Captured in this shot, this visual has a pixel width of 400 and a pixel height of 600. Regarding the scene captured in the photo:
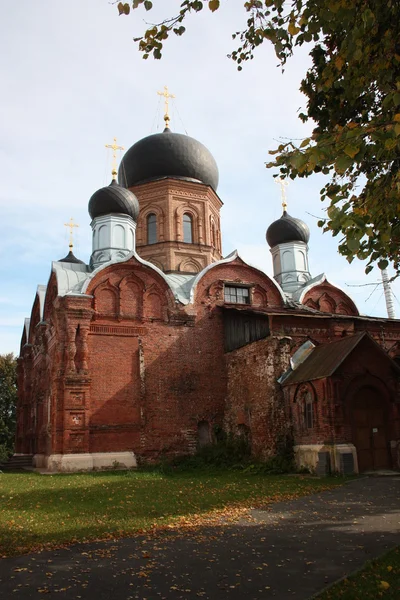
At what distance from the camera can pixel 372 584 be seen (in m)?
4.67

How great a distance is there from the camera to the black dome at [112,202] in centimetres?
2053

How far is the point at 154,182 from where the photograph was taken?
78.2 ft

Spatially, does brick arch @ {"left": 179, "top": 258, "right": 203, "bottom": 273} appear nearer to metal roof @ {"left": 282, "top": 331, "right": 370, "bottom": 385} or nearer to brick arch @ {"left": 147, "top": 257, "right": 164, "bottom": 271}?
brick arch @ {"left": 147, "top": 257, "right": 164, "bottom": 271}

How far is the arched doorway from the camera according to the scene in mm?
14023

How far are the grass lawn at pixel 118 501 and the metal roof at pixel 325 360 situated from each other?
8.77 feet

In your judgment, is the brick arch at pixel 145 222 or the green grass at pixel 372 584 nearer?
the green grass at pixel 372 584

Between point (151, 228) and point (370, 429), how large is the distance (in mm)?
13467

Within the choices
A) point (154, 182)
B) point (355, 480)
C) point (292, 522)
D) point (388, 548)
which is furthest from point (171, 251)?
point (388, 548)

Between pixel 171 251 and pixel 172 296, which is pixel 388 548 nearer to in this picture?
pixel 172 296

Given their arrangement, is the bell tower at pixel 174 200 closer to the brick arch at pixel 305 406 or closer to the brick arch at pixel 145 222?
the brick arch at pixel 145 222

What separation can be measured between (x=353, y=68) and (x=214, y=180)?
19.8 m

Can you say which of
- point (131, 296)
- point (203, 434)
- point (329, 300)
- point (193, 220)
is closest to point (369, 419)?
point (203, 434)

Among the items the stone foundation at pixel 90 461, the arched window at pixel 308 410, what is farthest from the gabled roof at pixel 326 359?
the stone foundation at pixel 90 461

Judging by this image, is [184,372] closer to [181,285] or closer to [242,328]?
[242,328]
